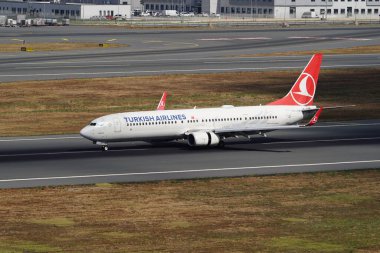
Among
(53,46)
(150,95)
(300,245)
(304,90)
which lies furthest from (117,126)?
(53,46)

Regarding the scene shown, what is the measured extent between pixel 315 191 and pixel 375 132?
28.1 m

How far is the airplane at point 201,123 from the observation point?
81438 millimetres

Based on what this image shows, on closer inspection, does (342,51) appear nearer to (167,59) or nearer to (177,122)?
(167,59)

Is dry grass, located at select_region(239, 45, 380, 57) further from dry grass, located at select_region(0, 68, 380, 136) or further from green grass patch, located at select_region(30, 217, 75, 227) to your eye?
green grass patch, located at select_region(30, 217, 75, 227)

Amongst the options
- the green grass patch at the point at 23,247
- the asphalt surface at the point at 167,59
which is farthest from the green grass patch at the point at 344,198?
the asphalt surface at the point at 167,59

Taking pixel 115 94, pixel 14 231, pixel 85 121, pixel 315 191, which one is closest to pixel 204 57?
pixel 115 94

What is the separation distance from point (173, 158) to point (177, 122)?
378 cm

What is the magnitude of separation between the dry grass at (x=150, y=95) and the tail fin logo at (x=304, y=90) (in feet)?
48.0

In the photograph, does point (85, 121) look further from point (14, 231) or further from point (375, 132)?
point (14, 231)

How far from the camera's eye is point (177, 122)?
83125mm

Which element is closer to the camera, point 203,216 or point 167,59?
point 203,216

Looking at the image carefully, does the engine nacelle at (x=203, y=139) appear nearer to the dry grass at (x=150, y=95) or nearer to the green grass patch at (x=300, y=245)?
the dry grass at (x=150, y=95)

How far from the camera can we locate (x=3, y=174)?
74.1 m

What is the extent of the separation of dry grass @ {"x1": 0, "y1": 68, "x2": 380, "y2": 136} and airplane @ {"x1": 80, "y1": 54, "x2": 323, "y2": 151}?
Result: 15152 millimetres
